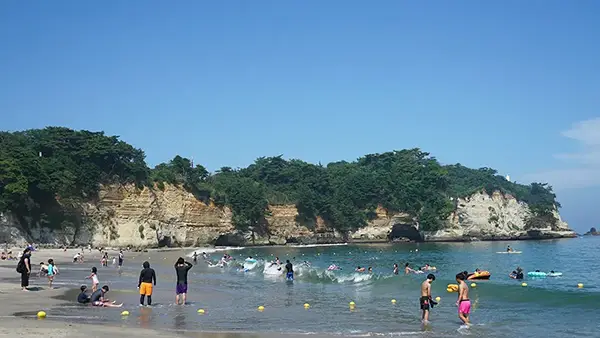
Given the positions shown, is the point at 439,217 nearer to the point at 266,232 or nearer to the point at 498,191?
the point at 498,191

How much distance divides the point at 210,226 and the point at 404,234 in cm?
4340

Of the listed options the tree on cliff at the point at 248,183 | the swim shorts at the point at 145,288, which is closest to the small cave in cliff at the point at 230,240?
the tree on cliff at the point at 248,183

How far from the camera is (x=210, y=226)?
87.4 metres

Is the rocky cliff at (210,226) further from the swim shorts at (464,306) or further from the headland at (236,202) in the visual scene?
the swim shorts at (464,306)

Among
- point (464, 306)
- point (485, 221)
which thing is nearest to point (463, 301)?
point (464, 306)

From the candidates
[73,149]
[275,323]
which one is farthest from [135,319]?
[73,149]

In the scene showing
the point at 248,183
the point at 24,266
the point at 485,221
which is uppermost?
the point at 248,183

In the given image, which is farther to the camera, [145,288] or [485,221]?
[485,221]

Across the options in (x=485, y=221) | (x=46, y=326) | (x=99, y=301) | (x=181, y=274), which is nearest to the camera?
(x=46, y=326)

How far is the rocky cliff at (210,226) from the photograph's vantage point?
228 ft

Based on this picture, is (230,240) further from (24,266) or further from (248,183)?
(24,266)

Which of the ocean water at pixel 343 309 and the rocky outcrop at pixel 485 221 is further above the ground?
the rocky outcrop at pixel 485 221

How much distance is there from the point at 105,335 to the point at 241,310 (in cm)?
745

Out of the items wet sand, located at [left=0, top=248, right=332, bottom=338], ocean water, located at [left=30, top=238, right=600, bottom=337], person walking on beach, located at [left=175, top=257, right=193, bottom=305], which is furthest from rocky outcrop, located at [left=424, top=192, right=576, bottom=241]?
wet sand, located at [left=0, top=248, right=332, bottom=338]
